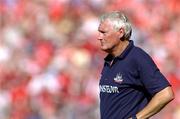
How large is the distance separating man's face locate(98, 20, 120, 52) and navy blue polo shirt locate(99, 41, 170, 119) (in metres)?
0.07

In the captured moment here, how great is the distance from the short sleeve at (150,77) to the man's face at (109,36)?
0.21 meters

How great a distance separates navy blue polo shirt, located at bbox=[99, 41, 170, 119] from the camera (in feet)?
10.4

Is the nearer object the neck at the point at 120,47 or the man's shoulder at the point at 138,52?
the man's shoulder at the point at 138,52

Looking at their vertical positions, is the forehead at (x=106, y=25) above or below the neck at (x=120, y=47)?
above

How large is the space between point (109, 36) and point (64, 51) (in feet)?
10.1

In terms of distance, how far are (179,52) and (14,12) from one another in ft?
5.58

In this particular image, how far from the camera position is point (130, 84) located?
3.22 metres

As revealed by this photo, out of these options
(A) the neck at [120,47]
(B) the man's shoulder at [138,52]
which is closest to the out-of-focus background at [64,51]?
(A) the neck at [120,47]

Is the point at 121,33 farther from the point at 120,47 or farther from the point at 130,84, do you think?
the point at 130,84

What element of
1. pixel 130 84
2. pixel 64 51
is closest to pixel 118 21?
pixel 130 84

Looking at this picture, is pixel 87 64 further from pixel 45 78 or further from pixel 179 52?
pixel 179 52

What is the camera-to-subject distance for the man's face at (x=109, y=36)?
3.31 metres

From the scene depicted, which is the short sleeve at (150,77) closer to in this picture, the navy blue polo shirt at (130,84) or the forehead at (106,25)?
the navy blue polo shirt at (130,84)

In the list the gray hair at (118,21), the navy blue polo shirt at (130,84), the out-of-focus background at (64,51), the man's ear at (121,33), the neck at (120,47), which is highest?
the out-of-focus background at (64,51)
